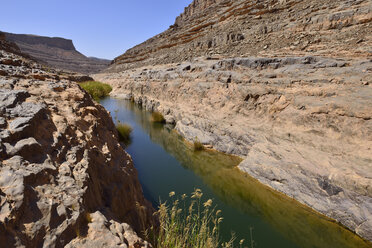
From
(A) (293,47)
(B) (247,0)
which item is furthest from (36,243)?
(B) (247,0)

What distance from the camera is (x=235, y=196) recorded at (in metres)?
5.23

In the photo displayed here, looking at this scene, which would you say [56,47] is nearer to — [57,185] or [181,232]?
[57,185]

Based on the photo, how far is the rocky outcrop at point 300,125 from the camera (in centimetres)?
425

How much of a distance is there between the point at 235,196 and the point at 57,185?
4544 millimetres

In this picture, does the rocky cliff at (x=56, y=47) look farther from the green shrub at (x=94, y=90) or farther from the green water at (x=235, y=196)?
the green water at (x=235, y=196)

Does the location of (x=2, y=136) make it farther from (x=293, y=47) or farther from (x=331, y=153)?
(x=293, y=47)

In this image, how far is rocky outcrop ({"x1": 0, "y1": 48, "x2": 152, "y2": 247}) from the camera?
1557 mm

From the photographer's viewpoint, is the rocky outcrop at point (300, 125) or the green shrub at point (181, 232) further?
the rocky outcrop at point (300, 125)

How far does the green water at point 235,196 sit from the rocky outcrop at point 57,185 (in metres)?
2.31

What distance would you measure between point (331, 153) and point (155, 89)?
43.2 ft

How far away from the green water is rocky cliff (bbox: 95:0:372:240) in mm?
344

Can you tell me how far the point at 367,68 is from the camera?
5508 mm

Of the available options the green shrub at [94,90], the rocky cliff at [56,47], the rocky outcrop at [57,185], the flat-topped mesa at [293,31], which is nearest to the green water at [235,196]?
the rocky outcrop at [57,185]

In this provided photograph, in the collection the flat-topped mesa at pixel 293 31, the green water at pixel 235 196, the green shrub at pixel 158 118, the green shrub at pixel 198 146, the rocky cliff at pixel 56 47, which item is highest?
the rocky cliff at pixel 56 47
